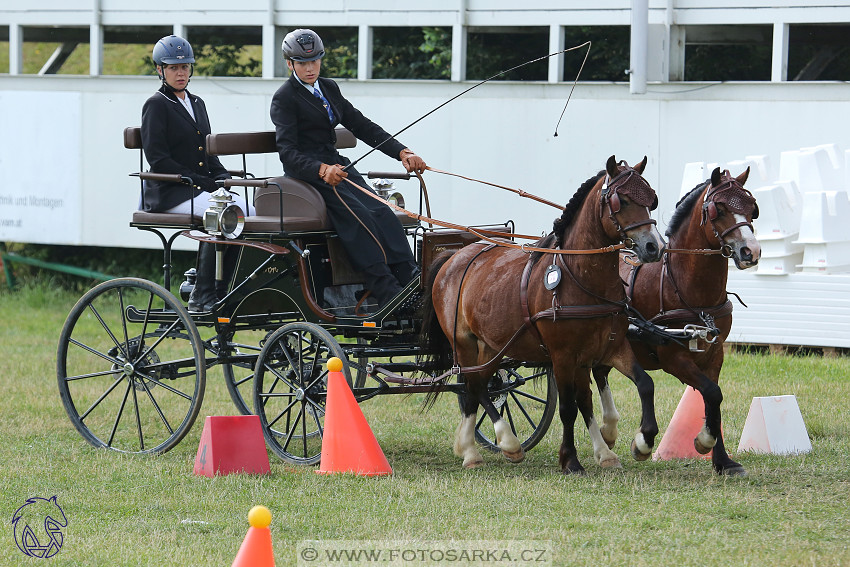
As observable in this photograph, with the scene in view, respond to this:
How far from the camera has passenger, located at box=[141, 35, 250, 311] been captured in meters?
8.05

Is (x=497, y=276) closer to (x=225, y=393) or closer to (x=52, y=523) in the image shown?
(x=52, y=523)

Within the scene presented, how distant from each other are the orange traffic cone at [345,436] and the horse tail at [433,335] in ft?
2.28

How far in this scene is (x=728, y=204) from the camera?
6664 millimetres

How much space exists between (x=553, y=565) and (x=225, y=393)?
5.96m

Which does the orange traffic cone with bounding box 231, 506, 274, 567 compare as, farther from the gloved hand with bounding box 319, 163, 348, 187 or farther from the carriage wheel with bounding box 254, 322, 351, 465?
the gloved hand with bounding box 319, 163, 348, 187

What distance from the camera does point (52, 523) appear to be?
232 inches

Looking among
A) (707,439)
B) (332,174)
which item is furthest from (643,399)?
(332,174)

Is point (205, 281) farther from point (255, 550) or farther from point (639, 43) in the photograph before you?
point (639, 43)

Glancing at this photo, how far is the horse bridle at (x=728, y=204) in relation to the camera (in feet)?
21.8

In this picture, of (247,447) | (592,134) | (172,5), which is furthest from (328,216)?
(172,5)

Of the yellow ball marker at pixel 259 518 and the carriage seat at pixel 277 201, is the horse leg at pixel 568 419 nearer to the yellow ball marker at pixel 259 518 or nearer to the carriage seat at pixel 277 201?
the carriage seat at pixel 277 201

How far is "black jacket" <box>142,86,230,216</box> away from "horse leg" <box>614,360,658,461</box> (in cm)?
294

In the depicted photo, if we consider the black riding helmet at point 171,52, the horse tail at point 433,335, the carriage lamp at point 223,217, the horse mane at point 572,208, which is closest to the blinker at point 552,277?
the horse mane at point 572,208

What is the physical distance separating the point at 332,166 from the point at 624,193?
6.13 feet
